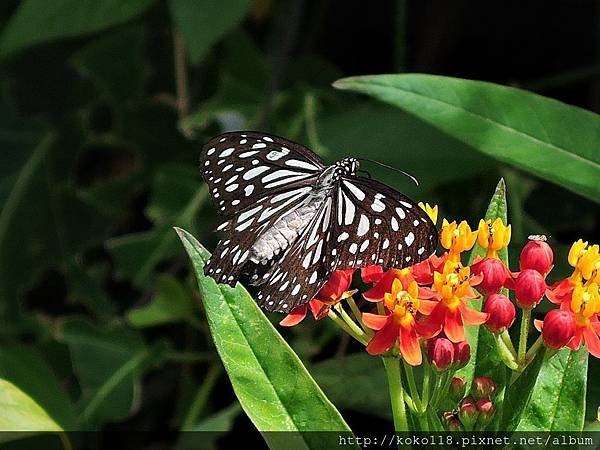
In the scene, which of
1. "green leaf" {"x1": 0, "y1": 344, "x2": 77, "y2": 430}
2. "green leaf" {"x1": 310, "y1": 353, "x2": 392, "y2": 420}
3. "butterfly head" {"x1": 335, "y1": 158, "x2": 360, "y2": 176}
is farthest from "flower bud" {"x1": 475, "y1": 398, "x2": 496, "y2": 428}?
"green leaf" {"x1": 0, "y1": 344, "x2": 77, "y2": 430}

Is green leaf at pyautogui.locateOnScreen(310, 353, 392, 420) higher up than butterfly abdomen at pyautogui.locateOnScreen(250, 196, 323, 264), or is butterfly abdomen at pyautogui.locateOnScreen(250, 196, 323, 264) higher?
butterfly abdomen at pyautogui.locateOnScreen(250, 196, 323, 264)

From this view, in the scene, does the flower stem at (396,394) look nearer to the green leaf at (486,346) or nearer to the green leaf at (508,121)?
the green leaf at (486,346)

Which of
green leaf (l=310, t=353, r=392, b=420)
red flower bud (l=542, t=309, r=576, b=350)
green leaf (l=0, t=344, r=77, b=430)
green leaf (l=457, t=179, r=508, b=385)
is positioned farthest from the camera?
green leaf (l=0, t=344, r=77, b=430)

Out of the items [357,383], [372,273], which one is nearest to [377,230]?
[372,273]

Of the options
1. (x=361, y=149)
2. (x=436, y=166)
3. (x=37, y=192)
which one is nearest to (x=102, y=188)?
(x=37, y=192)

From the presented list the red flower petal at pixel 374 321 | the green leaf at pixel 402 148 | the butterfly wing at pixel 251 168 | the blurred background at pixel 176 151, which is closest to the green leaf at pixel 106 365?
the blurred background at pixel 176 151

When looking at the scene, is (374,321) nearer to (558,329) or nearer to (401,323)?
(401,323)

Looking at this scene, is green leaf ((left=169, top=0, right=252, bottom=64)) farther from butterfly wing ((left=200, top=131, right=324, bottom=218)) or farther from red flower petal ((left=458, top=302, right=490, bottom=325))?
red flower petal ((left=458, top=302, right=490, bottom=325))
